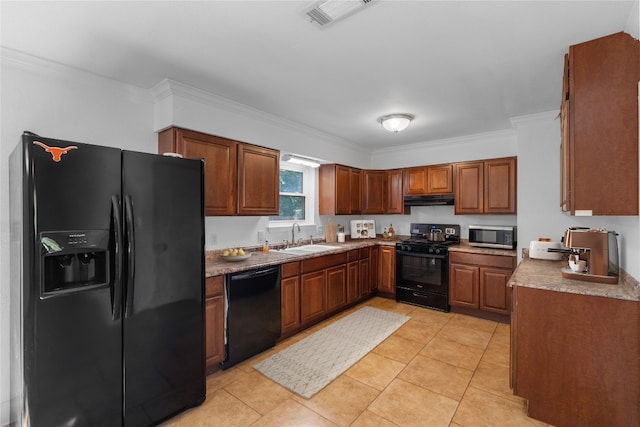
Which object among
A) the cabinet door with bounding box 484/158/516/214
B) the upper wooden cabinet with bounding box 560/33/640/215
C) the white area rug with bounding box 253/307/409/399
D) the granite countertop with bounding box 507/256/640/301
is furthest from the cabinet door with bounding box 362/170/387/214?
the upper wooden cabinet with bounding box 560/33/640/215

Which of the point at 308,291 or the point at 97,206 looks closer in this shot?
the point at 97,206

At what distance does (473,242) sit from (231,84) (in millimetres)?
3716

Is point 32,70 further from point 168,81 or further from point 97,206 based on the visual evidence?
point 97,206

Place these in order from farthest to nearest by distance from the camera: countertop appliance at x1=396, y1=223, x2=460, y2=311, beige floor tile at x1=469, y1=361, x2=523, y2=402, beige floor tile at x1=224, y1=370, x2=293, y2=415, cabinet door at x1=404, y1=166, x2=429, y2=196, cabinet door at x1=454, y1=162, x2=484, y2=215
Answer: cabinet door at x1=404, y1=166, x2=429, y2=196
cabinet door at x1=454, y1=162, x2=484, y2=215
countertop appliance at x1=396, y1=223, x2=460, y2=311
beige floor tile at x1=469, y1=361, x2=523, y2=402
beige floor tile at x1=224, y1=370, x2=293, y2=415

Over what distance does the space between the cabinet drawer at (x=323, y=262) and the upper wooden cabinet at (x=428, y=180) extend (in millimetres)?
1724

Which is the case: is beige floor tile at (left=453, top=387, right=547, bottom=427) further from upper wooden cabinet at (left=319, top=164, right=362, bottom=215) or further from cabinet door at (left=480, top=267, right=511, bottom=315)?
upper wooden cabinet at (left=319, top=164, right=362, bottom=215)

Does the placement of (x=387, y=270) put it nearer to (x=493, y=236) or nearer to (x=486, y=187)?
(x=493, y=236)

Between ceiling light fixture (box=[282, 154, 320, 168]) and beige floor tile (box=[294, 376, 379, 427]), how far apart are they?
2643mm

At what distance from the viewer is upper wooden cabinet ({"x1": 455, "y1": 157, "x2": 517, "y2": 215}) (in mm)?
4051

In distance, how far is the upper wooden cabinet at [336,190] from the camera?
4652 millimetres

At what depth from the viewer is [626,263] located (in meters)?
2.08

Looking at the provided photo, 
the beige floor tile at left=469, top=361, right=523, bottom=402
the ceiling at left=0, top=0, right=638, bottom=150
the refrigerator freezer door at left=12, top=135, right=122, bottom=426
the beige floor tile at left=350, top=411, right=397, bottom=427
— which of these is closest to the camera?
the refrigerator freezer door at left=12, top=135, right=122, bottom=426

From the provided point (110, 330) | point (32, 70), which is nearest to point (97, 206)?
point (110, 330)

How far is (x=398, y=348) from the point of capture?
308 cm
